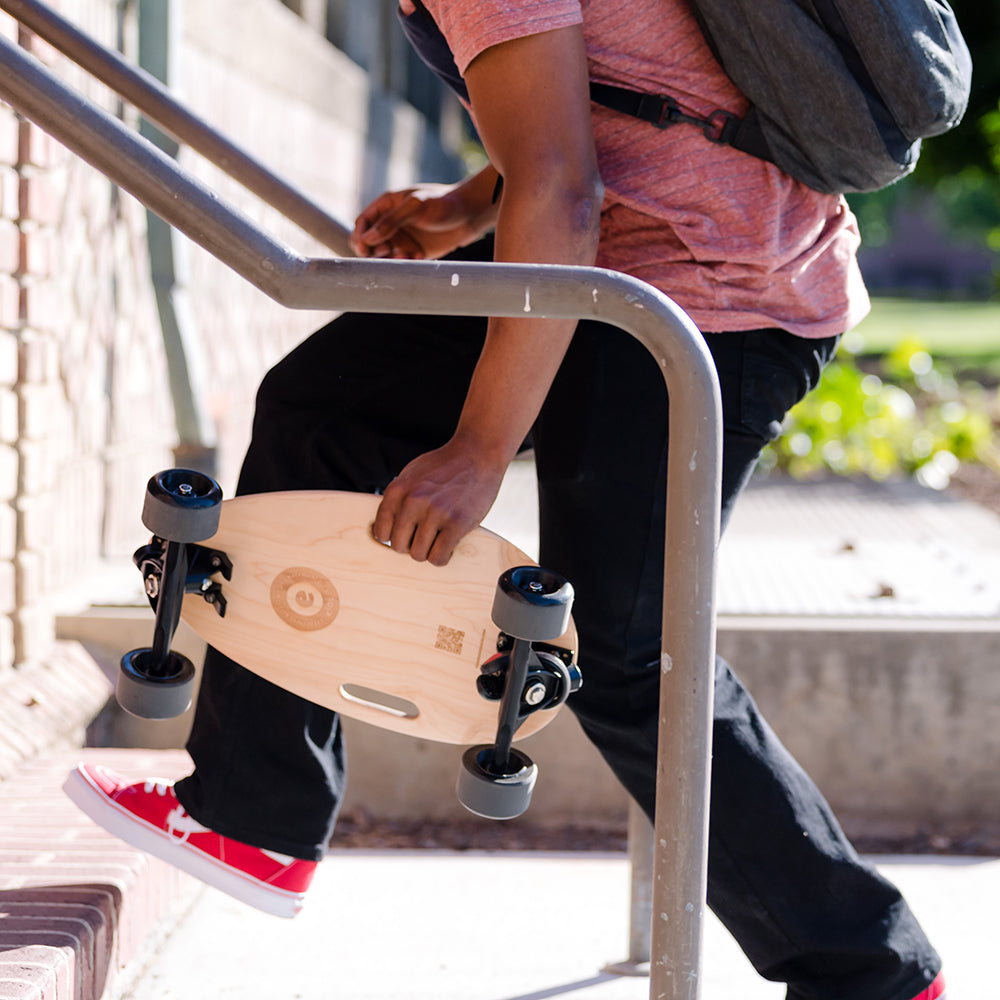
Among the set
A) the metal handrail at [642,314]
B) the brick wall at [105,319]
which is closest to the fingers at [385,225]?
the brick wall at [105,319]

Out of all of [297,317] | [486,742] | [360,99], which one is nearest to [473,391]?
[486,742]

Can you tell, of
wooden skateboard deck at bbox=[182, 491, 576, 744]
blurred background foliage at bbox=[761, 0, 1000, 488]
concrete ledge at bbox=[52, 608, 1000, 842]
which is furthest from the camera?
blurred background foliage at bbox=[761, 0, 1000, 488]

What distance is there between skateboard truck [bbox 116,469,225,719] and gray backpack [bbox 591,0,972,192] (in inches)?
26.6

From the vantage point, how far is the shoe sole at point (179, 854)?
1753 mm

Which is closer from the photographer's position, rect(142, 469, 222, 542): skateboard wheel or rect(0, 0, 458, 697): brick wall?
rect(142, 469, 222, 542): skateboard wheel

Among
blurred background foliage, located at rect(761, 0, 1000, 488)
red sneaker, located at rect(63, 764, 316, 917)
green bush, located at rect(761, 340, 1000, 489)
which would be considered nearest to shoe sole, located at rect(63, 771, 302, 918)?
red sneaker, located at rect(63, 764, 316, 917)

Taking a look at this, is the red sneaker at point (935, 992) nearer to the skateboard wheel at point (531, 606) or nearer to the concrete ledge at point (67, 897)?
the skateboard wheel at point (531, 606)

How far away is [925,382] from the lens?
8164mm

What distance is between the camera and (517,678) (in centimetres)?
135

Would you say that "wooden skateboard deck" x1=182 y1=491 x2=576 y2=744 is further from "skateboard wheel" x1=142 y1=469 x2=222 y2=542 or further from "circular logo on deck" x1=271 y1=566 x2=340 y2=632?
"skateboard wheel" x1=142 y1=469 x2=222 y2=542

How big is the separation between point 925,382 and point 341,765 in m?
6.99

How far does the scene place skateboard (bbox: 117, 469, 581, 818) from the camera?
140 cm

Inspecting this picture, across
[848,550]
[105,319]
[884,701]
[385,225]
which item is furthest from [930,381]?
[385,225]

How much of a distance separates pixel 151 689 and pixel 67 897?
0.49 meters
